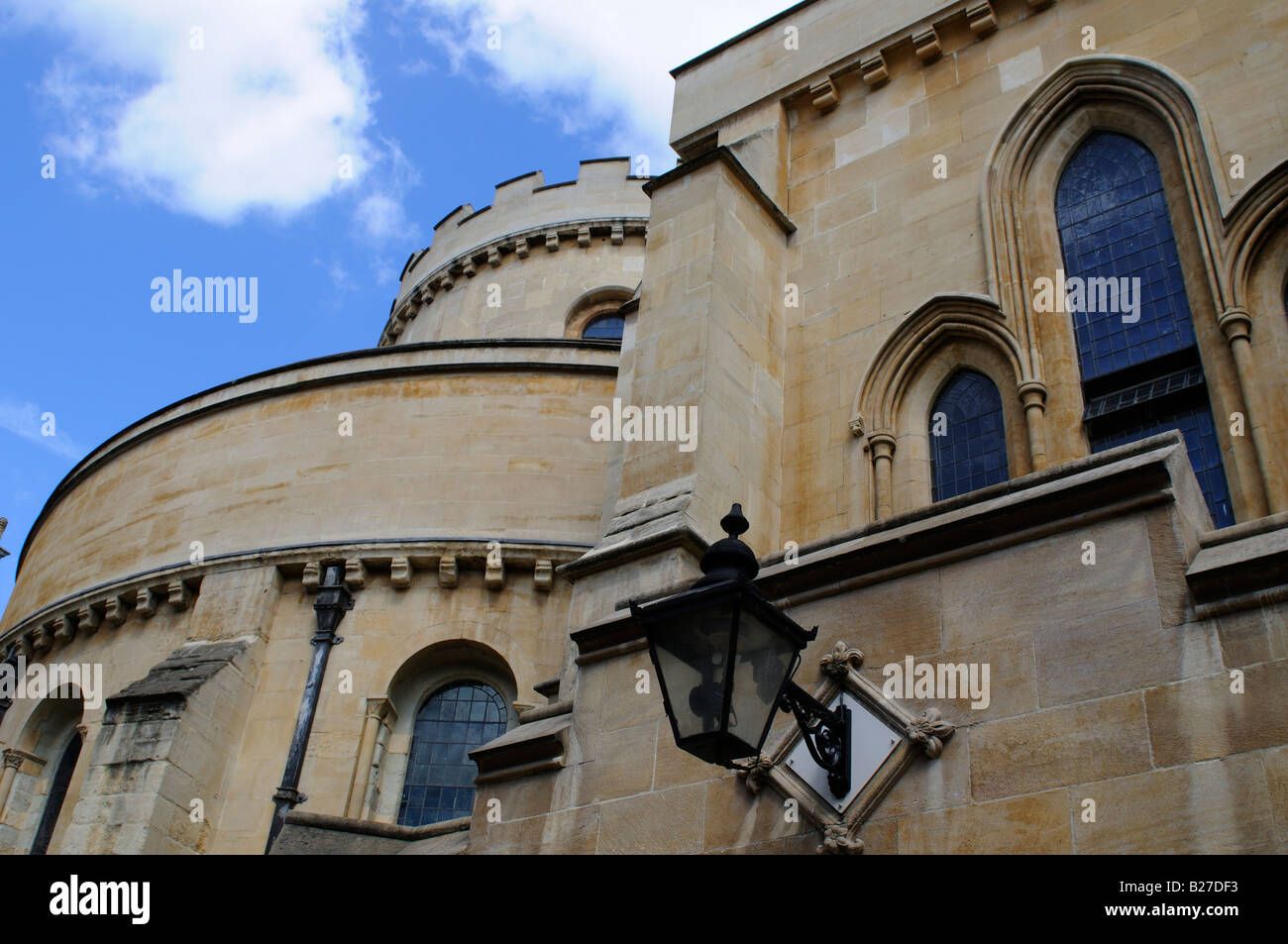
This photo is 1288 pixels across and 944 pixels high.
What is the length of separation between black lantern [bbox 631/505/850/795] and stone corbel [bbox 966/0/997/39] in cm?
772

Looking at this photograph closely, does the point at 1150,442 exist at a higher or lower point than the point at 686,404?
lower

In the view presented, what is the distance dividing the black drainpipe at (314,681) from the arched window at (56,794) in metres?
4.20

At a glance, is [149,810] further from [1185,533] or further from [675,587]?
[1185,533]

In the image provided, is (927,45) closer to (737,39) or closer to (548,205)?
(737,39)

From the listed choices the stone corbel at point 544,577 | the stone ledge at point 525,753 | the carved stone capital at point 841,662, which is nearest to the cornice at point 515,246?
the stone corbel at point 544,577

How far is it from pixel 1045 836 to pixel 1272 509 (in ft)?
10.5

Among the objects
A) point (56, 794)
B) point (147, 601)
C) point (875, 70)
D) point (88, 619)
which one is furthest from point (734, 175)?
point (56, 794)

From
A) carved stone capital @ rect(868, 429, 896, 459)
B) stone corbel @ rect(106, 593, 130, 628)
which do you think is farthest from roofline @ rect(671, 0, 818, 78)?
stone corbel @ rect(106, 593, 130, 628)

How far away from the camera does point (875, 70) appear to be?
460 inches

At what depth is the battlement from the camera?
26750 millimetres

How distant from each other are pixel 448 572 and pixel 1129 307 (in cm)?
916

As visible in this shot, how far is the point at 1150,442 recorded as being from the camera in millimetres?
6172

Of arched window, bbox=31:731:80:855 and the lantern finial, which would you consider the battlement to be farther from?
the lantern finial
